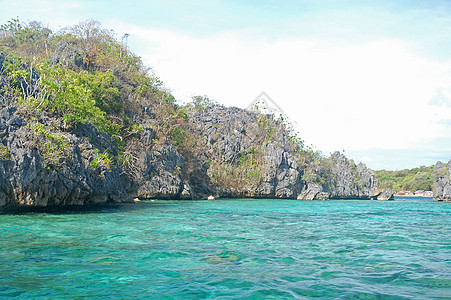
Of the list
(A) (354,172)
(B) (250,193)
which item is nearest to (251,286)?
(B) (250,193)

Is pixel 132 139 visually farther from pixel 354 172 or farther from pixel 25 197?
pixel 354 172

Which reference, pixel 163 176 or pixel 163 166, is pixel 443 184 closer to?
pixel 163 166

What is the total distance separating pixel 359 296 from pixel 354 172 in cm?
6370

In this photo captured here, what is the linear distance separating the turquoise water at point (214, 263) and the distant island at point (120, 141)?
152 inches

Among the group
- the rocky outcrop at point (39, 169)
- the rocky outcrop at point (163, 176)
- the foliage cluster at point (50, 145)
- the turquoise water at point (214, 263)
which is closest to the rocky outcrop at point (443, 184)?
the rocky outcrop at point (163, 176)

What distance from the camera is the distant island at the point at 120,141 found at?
15.8 meters

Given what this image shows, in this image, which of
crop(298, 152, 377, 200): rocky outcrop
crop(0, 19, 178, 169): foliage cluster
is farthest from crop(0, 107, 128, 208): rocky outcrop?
crop(298, 152, 377, 200): rocky outcrop

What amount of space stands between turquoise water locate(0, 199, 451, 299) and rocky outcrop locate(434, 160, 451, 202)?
44.3 m

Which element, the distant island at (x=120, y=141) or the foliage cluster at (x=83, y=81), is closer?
the distant island at (x=120, y=141)

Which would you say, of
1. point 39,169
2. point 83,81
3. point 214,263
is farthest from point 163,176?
point 214,263

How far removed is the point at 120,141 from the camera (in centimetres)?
2877

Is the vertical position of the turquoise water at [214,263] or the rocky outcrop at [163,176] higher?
the rocky outcrop at [163,176]

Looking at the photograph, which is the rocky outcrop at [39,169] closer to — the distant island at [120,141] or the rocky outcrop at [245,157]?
the distant island at [120,141]

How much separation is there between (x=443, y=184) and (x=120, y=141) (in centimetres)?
4481
